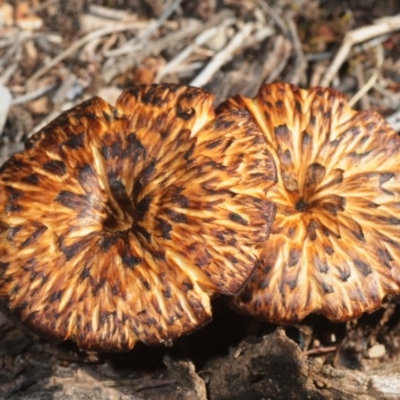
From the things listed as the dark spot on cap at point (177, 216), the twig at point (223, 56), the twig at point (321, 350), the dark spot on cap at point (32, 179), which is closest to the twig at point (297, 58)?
the twig at point (223, 56)

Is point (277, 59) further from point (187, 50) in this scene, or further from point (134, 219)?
point (134, 219)

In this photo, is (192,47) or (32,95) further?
(192,47)

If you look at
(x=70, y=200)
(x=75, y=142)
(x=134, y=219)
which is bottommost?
(x=134, y=219)

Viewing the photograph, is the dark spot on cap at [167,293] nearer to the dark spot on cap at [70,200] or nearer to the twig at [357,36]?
the dark spot on cap at [70,200]

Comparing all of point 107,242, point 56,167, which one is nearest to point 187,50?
point 56,167

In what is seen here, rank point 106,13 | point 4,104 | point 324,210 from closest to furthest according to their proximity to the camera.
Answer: point 324,210
point 4,104
point 106,13

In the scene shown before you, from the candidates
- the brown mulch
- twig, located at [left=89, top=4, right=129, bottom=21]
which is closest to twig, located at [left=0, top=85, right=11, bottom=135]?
the brown mulch

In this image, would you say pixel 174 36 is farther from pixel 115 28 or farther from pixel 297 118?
pixel 297 118

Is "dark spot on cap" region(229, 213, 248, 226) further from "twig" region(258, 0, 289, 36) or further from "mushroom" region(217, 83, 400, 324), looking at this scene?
"twig" region(258, 0, 289, 36)
